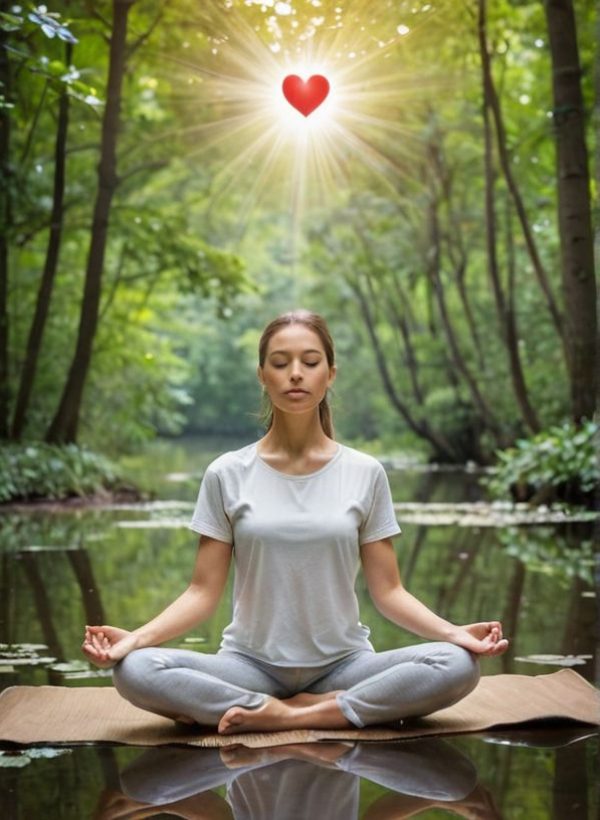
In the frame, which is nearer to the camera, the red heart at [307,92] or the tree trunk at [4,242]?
the red heart at [307,92]

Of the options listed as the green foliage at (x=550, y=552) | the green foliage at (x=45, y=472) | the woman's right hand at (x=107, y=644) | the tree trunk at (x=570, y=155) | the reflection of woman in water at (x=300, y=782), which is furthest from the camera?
the green foliage at (x=45, y=472)

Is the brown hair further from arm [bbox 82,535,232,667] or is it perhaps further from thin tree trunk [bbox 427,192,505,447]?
thin tree trunk [bbox 427,192,505,447]

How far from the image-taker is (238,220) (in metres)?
40.7

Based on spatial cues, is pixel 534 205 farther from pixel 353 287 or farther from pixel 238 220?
pixel 238 220

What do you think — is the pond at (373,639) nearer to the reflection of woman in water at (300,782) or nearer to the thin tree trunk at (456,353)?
the reflection of woman in water at (300,782)

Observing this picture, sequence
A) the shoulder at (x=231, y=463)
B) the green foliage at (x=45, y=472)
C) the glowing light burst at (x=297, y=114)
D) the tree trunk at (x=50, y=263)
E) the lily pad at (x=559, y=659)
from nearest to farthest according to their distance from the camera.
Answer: the shoulder at (x=231, y=463) < the lily pad at (x=559, y=659) < the glowing light burst at (x=297, y=114) < the green foliage at (x=45, y=472) < the tree trunk at (x=50, y=263)

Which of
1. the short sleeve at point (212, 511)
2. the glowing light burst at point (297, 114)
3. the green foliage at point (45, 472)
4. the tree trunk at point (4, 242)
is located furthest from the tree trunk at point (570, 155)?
the short sleeve at point (212, 511)

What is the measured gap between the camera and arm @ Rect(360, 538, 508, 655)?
3.96 metres

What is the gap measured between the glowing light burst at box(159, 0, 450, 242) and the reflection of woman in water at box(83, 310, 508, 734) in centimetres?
681

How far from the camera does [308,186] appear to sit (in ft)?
114

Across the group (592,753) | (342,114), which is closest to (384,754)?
(592,753)

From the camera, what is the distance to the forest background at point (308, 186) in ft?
41.0

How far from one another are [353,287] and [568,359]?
18455 millimetres

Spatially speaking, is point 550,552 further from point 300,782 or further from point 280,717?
point 300,782
